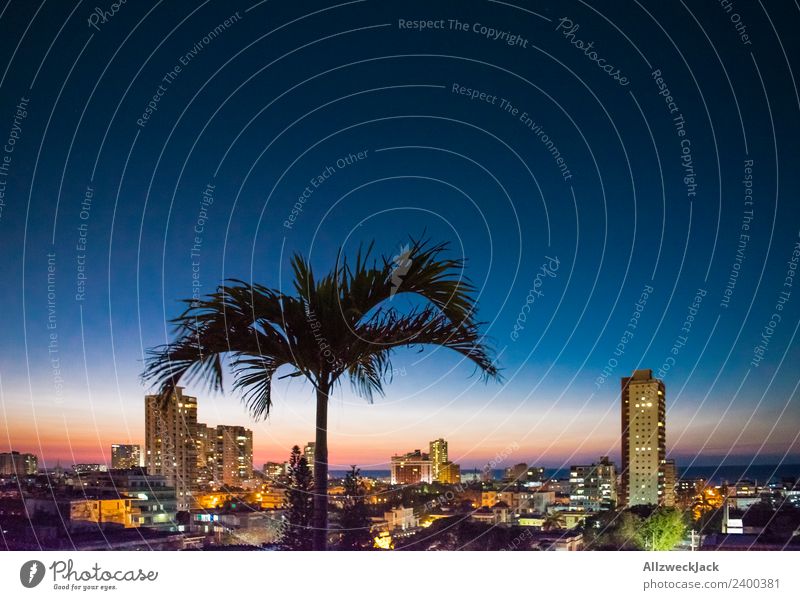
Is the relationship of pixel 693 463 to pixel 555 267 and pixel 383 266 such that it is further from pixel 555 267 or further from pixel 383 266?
pixel 383 266

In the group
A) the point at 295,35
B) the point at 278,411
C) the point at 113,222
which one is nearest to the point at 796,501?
the point at 278,411

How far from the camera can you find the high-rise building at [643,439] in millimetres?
5684

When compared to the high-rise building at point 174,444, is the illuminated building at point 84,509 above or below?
below

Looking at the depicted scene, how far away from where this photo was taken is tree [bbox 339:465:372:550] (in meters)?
5.20

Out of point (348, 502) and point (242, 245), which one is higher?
point (242, 245)

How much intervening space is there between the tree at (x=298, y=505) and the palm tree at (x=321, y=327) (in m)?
0.39

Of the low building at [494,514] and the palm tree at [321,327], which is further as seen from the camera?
the low building at [494,514]

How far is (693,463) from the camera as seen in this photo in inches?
224

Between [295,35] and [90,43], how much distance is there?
147cm

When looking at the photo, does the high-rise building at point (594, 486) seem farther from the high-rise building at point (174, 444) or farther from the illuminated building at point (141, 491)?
the illuminated building at point (141, 491)

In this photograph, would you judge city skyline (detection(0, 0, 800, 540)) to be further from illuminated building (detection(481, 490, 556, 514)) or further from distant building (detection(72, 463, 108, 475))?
illuminated building (detection(481, 490, 556, 514))

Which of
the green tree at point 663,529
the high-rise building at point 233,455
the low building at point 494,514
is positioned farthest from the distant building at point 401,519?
the green tree at point 663,529
